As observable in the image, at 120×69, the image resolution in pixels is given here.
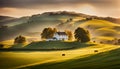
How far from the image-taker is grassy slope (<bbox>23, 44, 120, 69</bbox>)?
A: 19.3 metres

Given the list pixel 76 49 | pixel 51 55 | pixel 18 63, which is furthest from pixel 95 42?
pixel 18 63

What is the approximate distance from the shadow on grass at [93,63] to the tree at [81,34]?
2.01 meters

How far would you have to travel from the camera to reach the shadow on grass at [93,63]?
63.2ft

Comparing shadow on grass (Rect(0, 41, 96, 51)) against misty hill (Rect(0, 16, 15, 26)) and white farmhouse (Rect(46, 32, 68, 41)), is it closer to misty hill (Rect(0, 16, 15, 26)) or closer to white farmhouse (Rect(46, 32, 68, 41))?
white farmhouse (Rect(46, 32, 68, 41))

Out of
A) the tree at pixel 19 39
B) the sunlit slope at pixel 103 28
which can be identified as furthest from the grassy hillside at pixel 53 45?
the sunlit slope at pixel 103 28

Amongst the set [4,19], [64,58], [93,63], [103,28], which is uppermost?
[4,19]

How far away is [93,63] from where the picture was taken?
1995cm

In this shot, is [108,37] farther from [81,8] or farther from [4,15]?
[4,15]

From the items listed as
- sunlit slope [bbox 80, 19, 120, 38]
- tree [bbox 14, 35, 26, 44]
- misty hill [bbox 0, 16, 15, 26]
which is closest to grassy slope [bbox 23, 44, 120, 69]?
sunlit slope [bbox 80, 19, 120, 38]

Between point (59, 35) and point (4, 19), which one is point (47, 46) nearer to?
point (59, 35)

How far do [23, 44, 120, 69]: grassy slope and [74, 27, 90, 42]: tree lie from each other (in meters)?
1.95

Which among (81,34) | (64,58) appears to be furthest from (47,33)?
(64,58)

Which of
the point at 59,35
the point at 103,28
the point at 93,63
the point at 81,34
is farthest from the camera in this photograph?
the point at 103,28

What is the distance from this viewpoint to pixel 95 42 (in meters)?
23.2
